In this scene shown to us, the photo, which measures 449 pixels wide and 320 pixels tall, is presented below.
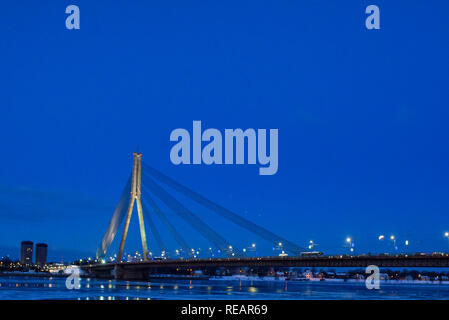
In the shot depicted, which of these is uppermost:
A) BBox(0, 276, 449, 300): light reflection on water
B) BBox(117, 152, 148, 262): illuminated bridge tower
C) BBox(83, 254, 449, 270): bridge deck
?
BBox(117, 152, 148, 262): illuminated bridge tower

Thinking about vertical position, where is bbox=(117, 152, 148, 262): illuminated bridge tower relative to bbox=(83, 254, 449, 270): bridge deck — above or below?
above

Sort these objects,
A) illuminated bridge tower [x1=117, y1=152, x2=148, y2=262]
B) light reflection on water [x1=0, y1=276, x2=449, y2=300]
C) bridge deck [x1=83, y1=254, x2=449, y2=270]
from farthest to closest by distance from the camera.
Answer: illuminated bridge tower [x1=117, y1=152, x2=148, y2=262] → bridge deck [x1=83, y1=254, x2=449, y2=270] → light reflection on water [x1=0, y1=276, x2=449, y2=300]

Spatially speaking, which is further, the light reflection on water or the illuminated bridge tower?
the illuminated bridge tower

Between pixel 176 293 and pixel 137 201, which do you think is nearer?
pixel 176 293

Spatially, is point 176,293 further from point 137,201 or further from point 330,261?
point 137,201

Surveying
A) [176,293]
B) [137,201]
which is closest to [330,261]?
[176,293]

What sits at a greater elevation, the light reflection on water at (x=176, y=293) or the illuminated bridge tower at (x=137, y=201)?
the illuminated bridge tower at (x=137, y=201)

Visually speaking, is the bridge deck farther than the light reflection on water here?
Yes

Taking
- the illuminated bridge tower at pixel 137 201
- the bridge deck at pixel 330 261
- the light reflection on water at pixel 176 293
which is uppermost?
the illuminated bridge tower at pixel 137 201

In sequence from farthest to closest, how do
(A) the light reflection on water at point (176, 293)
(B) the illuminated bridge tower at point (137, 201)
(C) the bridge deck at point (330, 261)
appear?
(B) the illuminated bridge tower at point (137, 201), (C) the bridge deck at point (330, 261), (A) the light reflection on water at point (176, 293)

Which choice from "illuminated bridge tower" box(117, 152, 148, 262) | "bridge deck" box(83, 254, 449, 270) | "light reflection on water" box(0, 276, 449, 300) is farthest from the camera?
"illuminated bridge tower" box(117, 152, 148, 262)
